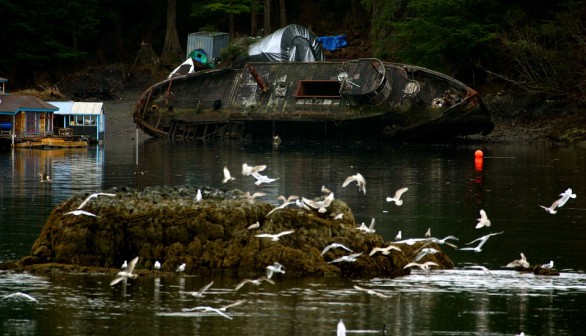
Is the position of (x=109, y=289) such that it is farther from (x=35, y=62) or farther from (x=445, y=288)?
(x=35, y=62)

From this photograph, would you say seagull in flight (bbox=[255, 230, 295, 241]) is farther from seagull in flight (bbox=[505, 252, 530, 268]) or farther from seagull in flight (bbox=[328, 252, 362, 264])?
seagull in flight (bbox=[505, 252, 530, 268])

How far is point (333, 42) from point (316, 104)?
14643 mm

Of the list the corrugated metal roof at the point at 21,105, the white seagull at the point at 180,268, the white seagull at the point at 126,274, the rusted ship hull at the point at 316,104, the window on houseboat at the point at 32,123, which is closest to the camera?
the white seagull at the point at 126,274

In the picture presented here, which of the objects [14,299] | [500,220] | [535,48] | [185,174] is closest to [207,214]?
[14,299]

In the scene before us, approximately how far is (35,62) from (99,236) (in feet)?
218

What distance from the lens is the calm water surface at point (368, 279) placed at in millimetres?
17906

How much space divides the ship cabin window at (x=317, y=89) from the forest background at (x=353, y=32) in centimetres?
647

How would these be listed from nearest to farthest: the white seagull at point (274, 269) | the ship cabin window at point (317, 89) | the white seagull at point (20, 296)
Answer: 1. the white seagull at point (20, 296)
2. the white seagull at point (274, 269)
3. the ship cabin window at point (317, 89)

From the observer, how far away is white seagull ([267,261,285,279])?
20500mm

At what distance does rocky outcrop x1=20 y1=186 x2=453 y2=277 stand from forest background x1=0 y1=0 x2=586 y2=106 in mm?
47055

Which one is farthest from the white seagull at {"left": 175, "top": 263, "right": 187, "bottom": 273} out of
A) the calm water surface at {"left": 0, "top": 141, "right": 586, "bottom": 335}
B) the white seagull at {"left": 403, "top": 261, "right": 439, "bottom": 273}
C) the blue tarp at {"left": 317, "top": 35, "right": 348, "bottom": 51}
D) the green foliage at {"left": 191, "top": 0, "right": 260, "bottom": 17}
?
the green foliage at {"left": 191, "top": 0, "right": 260, "bottom": 17}

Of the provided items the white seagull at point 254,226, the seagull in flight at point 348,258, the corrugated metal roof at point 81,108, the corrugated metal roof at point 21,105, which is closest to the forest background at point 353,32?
the corrugated metal roof at point 81,108

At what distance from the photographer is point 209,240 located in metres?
21.8

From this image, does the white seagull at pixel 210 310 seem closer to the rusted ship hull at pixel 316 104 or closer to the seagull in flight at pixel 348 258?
the seagull in flight at pixel 348 258
